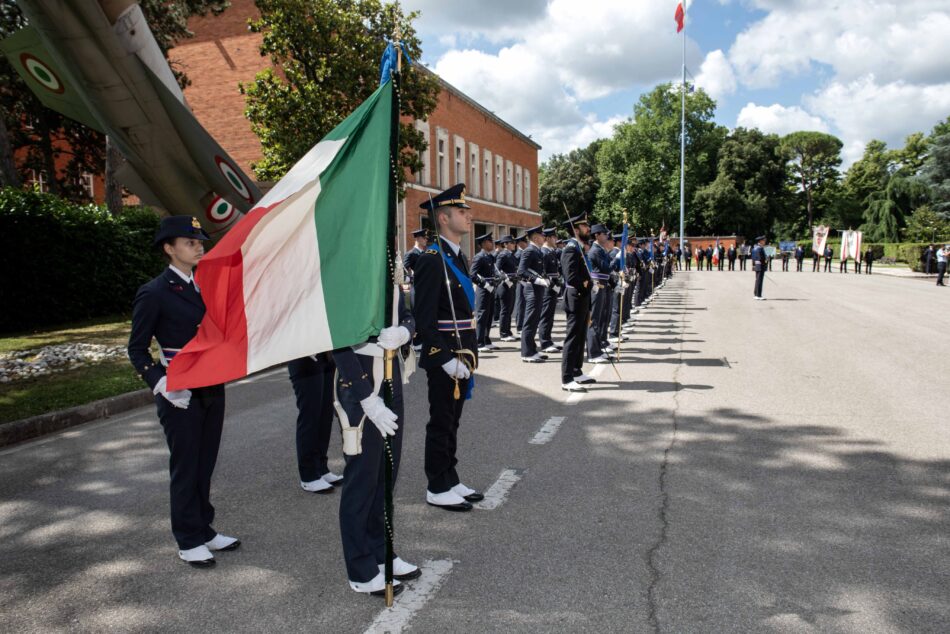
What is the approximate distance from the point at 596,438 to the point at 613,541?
2257 mm

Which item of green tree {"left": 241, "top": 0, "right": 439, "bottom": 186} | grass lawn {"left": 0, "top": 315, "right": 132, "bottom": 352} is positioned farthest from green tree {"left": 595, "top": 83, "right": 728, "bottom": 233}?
grass lawn {"left": 0, "top": 315, "right": 132, "bottom": 352}

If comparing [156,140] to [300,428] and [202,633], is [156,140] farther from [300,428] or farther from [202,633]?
[202,633]

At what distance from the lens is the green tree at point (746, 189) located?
71.0m

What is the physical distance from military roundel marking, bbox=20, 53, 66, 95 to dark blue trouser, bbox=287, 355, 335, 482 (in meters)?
8.56

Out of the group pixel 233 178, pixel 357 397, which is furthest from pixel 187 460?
pixel 233 178

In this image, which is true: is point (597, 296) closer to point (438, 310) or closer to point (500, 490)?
point (500, 490)

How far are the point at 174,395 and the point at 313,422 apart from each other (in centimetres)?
149

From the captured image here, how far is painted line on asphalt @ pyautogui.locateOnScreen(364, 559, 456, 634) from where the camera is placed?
10.1 feet

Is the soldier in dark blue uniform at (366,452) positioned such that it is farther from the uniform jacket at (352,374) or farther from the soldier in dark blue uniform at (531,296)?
the soldier in dark blue uniform at (531,296)

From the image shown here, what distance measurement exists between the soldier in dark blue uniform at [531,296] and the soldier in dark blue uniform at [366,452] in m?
7.43

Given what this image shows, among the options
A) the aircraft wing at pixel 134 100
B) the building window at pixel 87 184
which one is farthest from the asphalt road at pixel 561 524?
the building window at pixel 87 184

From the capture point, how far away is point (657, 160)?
71812 mm

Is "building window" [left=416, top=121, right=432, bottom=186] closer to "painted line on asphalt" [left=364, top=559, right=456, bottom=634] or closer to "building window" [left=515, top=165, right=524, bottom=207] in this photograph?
"building window" [left=515, top=165, right=524, bottom=207]

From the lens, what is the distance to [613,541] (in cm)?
392
